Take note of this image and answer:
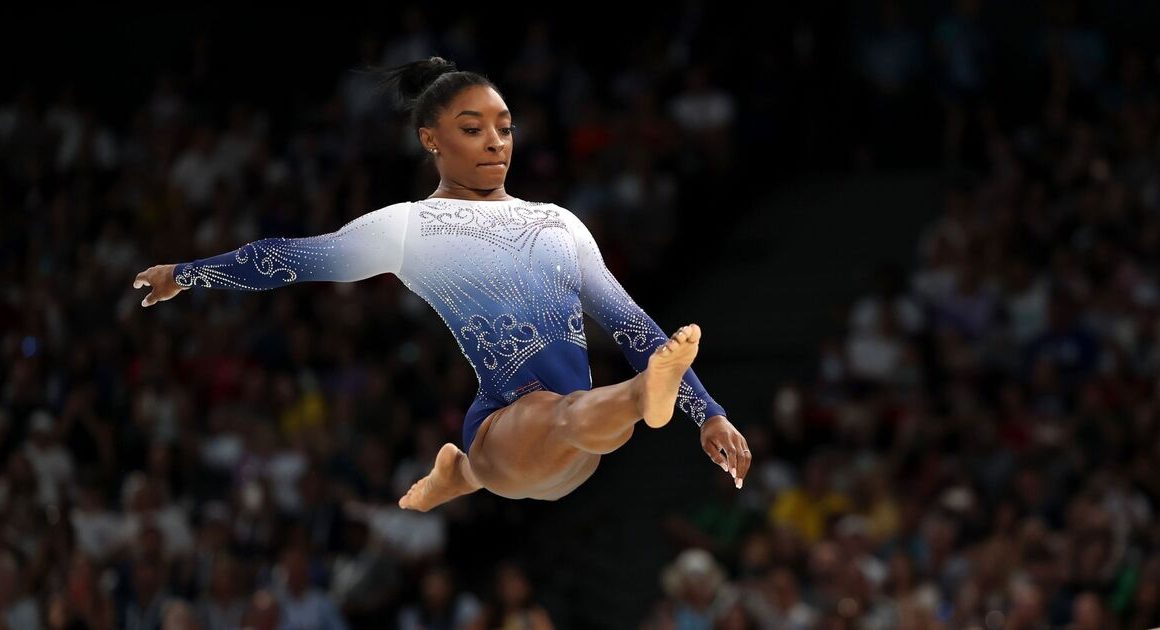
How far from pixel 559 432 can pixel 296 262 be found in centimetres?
115

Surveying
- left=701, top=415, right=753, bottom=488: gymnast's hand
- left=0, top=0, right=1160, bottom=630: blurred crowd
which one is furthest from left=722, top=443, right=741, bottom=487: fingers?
left=0, top=0, right=1160, bottom=630: blurred crowd

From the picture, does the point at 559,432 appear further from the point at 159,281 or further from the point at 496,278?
the point at 159,281

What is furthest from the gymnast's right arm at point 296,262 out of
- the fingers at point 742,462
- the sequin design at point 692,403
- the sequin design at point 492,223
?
the fingers at point 742,462

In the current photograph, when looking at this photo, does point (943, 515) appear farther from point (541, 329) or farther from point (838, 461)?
point (541, 329)

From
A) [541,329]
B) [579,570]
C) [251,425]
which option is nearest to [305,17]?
[251,425]

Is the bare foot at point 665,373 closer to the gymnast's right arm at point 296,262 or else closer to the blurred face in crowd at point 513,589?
the gymnast's right arm at point 296,262

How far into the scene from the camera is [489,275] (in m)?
6.14

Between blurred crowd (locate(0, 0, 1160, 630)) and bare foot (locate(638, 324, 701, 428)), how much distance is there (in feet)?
15.1

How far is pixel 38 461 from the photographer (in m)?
11.5

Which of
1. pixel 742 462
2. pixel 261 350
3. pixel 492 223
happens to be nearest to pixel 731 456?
pixel 742 462

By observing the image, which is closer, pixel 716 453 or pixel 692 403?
pixel 716 453

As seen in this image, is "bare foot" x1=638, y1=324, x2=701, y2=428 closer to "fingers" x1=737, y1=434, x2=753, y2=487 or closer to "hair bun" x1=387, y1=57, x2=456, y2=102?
"fingers" x1=737, y1=434, x2=753, y2=487

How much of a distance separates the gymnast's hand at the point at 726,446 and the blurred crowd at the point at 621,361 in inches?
159

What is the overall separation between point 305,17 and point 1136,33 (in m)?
7.15
